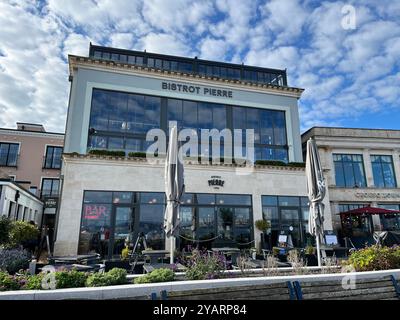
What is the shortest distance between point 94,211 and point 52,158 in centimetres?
2045

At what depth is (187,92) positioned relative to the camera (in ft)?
66.7

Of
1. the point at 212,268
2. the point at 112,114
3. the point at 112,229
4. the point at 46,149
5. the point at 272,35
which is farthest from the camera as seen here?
the point at 46,149

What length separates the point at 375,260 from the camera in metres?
6.14

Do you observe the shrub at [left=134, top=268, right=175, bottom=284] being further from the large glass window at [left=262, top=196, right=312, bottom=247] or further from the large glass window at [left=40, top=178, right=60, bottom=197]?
the large glass window at [left=40, top=178, right=60, bottom=197]

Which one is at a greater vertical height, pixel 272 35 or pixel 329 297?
pixel 272 35

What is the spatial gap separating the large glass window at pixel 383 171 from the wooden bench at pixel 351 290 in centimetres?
2264

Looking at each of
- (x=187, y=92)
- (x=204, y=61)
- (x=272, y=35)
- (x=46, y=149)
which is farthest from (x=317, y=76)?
(x=46, y=149)

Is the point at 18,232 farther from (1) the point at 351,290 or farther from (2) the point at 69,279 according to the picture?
(1) the point at 351,290

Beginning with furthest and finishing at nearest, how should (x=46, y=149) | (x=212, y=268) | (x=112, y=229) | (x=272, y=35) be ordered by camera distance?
1. (x=46, y=149)
2. (x=112, y=229)
3. (x=272, y=35)
4. (x=212, y=268)

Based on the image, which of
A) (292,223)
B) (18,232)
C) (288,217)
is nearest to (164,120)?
(288,217)

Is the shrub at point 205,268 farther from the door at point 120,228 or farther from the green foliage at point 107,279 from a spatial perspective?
the door at point 120,228

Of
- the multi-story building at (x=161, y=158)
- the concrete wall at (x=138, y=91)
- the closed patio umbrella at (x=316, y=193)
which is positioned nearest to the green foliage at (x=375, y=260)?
the closed patio umbrella at (x=316, y=193)
